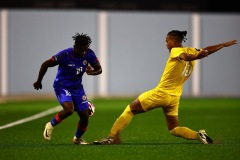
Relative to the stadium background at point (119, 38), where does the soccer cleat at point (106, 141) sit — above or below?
below

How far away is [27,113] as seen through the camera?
2075 cm

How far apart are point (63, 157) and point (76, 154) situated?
36cm

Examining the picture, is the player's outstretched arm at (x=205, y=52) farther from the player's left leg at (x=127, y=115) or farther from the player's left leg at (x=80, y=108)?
the player's left leg at (x=80, y=108)

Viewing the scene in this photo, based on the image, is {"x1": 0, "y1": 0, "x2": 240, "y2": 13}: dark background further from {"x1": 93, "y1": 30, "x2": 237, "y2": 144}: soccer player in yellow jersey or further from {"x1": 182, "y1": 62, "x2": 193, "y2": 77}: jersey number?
{"x1": 182, "y1": 62, "x2": 193, "y2": 77}: jersey number

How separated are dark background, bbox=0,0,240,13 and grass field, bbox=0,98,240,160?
1170cm

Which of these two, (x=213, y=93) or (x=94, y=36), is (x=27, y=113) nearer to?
(x=94, y=36)

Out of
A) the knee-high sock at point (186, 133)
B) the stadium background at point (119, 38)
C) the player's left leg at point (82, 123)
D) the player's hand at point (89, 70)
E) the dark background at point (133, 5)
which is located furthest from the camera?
the dark background at point (133, 5)

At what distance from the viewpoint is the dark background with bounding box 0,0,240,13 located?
32000 mm

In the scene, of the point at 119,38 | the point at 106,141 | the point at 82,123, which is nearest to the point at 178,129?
the point at 106,141

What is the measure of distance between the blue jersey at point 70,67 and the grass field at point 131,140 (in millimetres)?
1024

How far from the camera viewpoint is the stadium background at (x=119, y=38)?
103 ft

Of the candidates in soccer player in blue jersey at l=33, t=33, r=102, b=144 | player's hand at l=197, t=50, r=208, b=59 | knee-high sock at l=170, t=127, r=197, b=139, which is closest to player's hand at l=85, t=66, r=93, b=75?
soccer player in blue jersey at l=33, t=33, r=102, b=144

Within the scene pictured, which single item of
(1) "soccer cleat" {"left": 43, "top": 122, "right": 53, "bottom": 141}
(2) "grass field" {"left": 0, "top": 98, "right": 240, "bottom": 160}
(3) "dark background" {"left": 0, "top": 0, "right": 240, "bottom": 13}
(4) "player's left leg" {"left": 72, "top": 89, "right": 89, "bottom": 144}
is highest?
(3) "dark background" {"left": 0, "top": 0, "right": 240, "bottom": 13}

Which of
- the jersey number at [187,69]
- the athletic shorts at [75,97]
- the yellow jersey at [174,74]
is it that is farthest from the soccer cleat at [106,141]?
the jersey number at [187,69]
